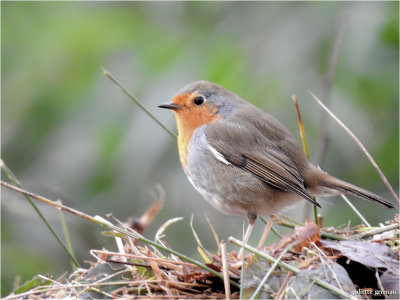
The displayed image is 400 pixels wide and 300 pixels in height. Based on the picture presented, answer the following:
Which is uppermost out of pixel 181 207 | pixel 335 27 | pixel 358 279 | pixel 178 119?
pixel 335 27

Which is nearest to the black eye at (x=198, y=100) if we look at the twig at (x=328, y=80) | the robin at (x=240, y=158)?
the robin at (x=240, y=158)

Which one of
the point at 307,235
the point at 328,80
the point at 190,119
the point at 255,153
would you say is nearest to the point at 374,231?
the point at 307,235

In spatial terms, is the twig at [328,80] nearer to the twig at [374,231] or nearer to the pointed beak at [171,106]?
the pointed beak at [171,106]

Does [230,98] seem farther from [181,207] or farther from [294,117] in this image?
[181,207]

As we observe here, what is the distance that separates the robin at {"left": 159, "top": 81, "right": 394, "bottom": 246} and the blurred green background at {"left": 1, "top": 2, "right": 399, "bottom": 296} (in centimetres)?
17

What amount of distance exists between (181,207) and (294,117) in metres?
0.94

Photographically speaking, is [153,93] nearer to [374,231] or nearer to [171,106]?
[171,106]

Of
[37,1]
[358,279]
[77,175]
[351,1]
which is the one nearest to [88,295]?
[358,279]

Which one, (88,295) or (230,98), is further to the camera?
(230,98)

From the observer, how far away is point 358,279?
2.85 metres

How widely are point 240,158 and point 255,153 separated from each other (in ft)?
0.31

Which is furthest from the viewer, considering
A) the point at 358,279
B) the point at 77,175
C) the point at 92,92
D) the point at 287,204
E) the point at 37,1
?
the point at 37,1

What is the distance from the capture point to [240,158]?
4352 millimetres

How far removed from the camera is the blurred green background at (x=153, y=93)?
448 centimetres
